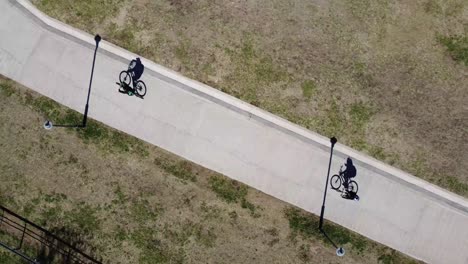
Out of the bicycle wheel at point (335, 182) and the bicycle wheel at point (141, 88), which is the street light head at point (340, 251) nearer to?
the bicycle wheel at point (335, 182)

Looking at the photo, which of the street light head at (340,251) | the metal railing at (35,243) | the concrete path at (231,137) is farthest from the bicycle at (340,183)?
the metal railing at (35,243)

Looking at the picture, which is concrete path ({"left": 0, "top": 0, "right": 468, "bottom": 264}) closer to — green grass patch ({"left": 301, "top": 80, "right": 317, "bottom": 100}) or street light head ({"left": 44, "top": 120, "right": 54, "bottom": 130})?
street light head ({"left": 44, "top": 120, "right": 54, "bottom": 130})

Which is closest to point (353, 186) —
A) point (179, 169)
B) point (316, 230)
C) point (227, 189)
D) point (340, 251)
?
point (316, 230)

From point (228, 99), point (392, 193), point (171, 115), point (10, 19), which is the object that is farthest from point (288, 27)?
point (10, 19)

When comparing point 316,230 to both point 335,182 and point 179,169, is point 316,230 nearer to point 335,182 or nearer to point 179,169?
point 335,182

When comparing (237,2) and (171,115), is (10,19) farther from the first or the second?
(237,2)

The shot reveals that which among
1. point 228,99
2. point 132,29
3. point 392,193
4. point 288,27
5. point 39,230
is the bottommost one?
point 39,230
